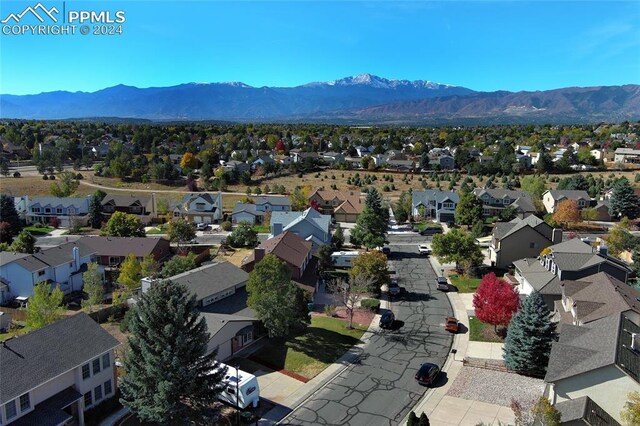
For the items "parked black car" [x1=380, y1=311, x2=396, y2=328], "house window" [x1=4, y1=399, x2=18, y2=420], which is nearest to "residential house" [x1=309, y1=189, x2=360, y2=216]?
"parked black car" [x1=380, y1=311, x2=396, y2=328]

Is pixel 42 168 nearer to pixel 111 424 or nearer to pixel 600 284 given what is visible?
pixel 111 424

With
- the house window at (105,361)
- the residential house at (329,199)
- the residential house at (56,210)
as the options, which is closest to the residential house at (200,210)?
the residential house at (56,210)

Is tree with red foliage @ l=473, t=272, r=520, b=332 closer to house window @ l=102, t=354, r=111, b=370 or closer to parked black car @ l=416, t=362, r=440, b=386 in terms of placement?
parked black car @ l=416, t=362, r=440, b=386

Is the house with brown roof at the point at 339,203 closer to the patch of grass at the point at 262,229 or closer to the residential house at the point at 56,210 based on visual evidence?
the patch of grass at the point at 262,229

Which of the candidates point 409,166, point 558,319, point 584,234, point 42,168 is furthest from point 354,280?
A: point 42,168

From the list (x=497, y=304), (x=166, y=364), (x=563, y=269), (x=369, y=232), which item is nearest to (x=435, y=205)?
(x=369, y=232)

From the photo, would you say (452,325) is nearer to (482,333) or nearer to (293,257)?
(482,333)
